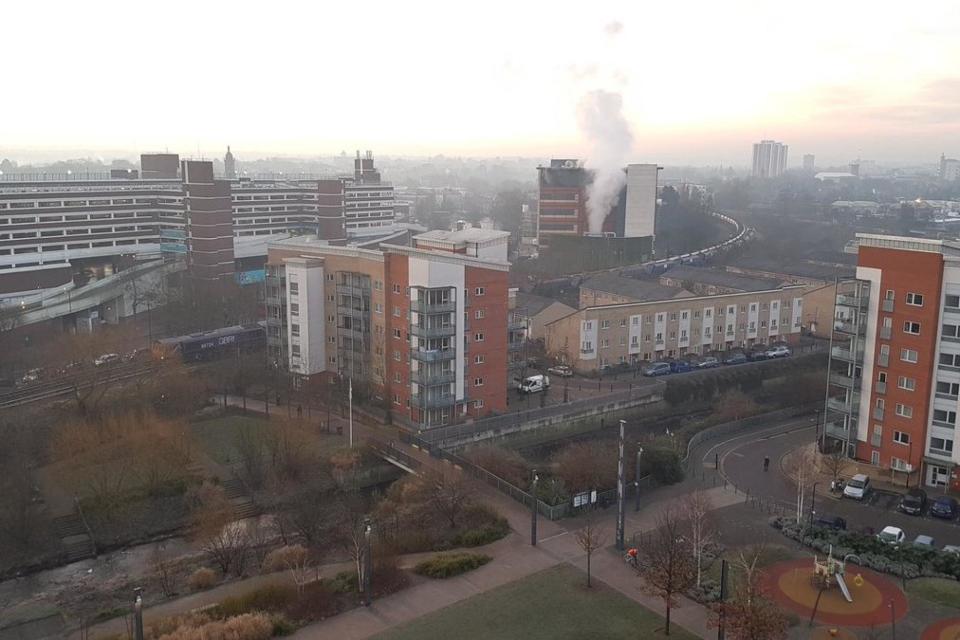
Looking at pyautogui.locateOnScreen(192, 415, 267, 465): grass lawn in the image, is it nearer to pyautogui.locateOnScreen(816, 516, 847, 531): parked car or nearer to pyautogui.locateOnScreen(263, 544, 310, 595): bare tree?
pyautogui.locateOnScreen(263, 544, 310, 595): bare tree

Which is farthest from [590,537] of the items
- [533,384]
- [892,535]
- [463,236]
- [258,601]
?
[463,236]

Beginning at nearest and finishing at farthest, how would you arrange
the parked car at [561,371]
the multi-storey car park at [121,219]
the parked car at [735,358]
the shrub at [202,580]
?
the shrub at [202,580] < the parked car at [561,371] < the parked car at [735,358] < the multi-storey car park at [121,219]

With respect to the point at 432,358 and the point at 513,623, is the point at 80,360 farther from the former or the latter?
the point at 513,623

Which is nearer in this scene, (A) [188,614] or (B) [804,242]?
(A) [188,614]

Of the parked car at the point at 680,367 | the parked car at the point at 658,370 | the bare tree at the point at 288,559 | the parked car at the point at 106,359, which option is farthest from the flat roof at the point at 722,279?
the bare tree at the point at 288,559

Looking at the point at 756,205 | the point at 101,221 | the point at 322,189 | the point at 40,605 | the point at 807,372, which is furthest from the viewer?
the point at 756,205

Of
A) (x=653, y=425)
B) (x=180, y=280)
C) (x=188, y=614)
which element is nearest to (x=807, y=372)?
(x=653, y=425)

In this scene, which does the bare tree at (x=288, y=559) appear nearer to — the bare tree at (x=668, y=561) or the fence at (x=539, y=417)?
the bare tree at (x=668, y=561)

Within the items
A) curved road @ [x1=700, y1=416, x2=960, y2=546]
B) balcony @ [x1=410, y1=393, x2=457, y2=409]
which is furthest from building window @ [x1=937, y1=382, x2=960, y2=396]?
balcony @ [x1=410, y1=393, x2=457, y2=409]
